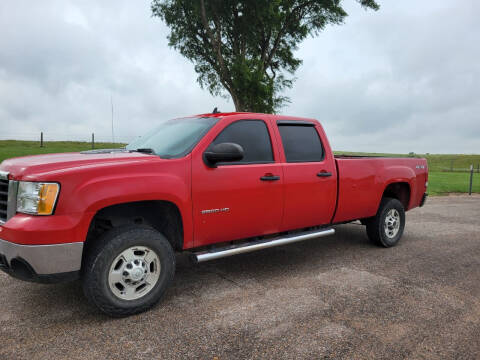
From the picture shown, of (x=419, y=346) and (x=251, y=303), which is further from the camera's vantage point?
(x=251, y=303)

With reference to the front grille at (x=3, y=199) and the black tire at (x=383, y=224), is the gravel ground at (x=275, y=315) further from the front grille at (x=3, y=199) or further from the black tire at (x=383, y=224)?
the front grille at (x=3, y=199)

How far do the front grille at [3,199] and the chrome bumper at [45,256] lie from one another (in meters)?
0.27

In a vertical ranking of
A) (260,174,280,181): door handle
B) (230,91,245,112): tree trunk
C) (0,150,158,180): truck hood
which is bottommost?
(260,174,280,181): door handle

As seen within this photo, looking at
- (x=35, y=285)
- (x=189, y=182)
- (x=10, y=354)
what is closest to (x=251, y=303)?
(x=189, y=182)

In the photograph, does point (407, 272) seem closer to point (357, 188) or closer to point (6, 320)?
point (357, 188)

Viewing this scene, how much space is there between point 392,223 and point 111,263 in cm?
467

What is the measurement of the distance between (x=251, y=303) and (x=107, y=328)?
1354 millimetres

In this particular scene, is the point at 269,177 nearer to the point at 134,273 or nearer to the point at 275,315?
the point at 275,315

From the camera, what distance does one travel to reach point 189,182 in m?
3.85

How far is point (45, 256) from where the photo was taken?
3.16m

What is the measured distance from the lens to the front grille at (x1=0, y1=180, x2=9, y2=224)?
3.46m

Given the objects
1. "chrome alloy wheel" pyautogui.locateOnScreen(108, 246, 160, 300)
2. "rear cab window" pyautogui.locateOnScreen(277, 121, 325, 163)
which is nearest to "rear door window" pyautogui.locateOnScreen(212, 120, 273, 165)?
"rear cab window" pyautogui.locateOnScreen(277, 121, 325, 163)

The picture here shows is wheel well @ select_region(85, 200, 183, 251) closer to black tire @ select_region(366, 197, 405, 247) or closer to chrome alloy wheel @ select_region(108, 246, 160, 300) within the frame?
chrome alloy wheel @ select_region(108, 246, 160, 300)

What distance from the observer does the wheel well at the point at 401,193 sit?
655cm
